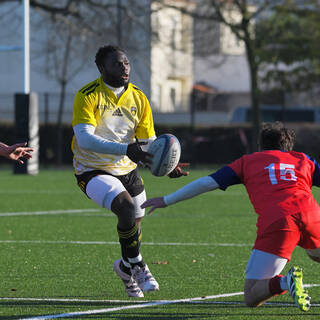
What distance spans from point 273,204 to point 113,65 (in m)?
1.97

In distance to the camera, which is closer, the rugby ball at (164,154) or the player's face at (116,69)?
the rugby ball at (164,154)

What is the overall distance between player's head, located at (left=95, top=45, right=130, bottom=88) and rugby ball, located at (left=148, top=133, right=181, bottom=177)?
655 millimetres

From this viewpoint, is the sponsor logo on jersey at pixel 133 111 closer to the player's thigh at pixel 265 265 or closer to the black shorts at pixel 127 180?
the black shorts at pixel 127 180

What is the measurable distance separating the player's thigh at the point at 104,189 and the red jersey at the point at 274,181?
1.13 meters

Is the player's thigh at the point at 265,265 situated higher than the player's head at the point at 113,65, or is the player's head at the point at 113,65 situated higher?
the player's head at the point at 113,65

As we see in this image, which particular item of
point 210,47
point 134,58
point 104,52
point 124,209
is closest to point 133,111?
point 104,52

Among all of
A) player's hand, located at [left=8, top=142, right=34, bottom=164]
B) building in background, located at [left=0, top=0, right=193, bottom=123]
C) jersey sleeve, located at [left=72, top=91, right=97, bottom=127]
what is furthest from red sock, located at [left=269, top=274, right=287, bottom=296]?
building in background, located at [left=0, top=0, right=193, bottom=123]

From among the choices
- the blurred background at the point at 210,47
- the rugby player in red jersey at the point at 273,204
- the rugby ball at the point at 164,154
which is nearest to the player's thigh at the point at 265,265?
the rugby player in red jersey at the point at 273,204

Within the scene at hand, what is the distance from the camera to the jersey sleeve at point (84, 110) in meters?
6.93

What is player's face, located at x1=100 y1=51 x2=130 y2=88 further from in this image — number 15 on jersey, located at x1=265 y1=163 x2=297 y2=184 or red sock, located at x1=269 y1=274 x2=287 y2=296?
red sock, located at x1=269 y1=274 x2=287 y2=296

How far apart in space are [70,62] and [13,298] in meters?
35.8

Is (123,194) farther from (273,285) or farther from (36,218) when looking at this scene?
(36,218)

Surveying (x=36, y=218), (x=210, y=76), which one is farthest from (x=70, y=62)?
(x=36, y=218)

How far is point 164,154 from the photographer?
6.72 m
